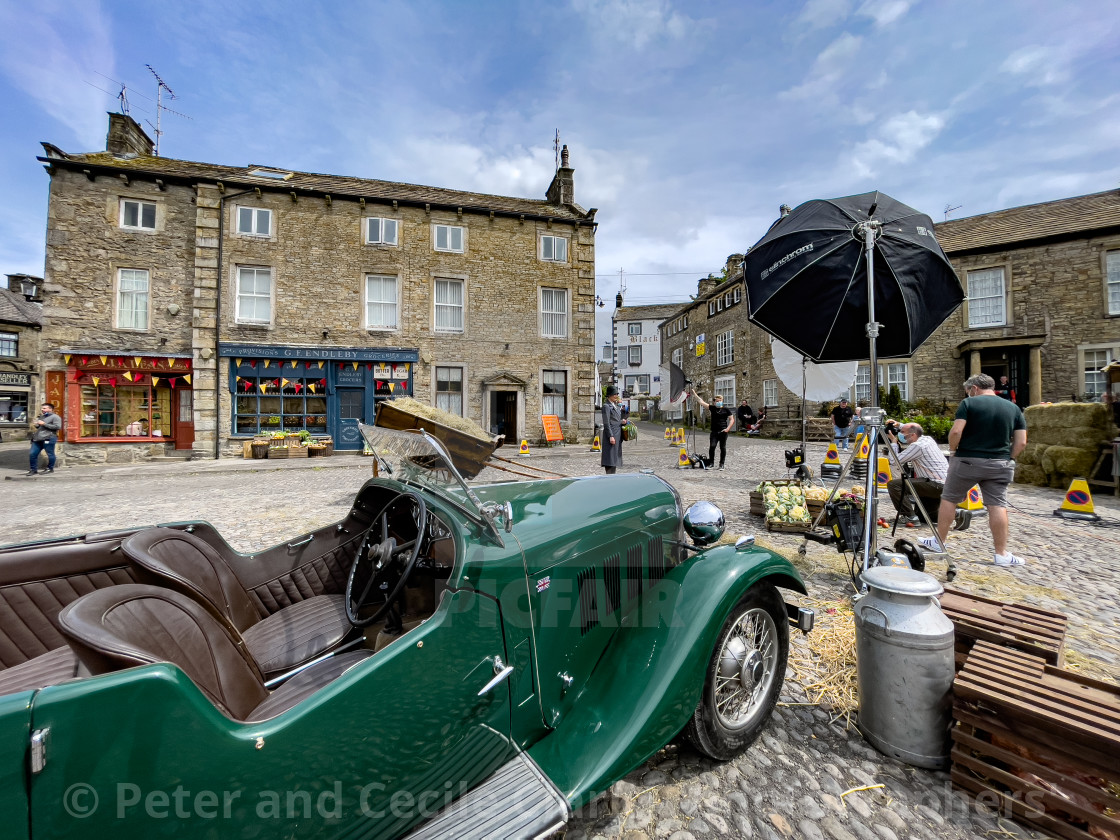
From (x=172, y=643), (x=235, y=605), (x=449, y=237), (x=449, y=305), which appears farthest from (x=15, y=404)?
(x=172, y=643)

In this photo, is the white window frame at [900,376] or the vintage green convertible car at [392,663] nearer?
the vintage green convertible car at [392,663]

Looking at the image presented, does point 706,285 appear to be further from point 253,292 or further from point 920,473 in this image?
point 920,473

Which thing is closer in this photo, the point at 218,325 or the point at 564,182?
the point at 218,325

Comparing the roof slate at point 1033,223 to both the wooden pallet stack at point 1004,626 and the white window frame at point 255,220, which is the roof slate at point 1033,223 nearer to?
the wooden pallet stack at point 1004,626

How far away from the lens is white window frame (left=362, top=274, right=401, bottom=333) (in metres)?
17.1

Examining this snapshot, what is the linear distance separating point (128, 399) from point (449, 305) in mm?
10846

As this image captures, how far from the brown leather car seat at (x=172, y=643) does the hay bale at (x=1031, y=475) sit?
41.3 feet

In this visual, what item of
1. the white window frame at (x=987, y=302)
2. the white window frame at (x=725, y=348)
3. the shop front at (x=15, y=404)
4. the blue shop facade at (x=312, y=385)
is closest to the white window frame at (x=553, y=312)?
the blue shop facade at (x=312, y=385)

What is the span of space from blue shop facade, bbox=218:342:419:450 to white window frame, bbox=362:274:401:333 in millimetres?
848

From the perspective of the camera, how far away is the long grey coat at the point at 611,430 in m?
8.62

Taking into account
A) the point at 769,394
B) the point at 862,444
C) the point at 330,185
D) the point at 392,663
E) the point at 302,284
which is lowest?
the point at 392,663

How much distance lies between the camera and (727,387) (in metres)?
28.0

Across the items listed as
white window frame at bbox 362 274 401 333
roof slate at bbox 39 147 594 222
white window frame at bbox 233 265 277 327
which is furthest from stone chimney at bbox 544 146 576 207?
white window frame at bbox 233 265 277 327

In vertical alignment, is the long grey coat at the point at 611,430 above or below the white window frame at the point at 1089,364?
below
